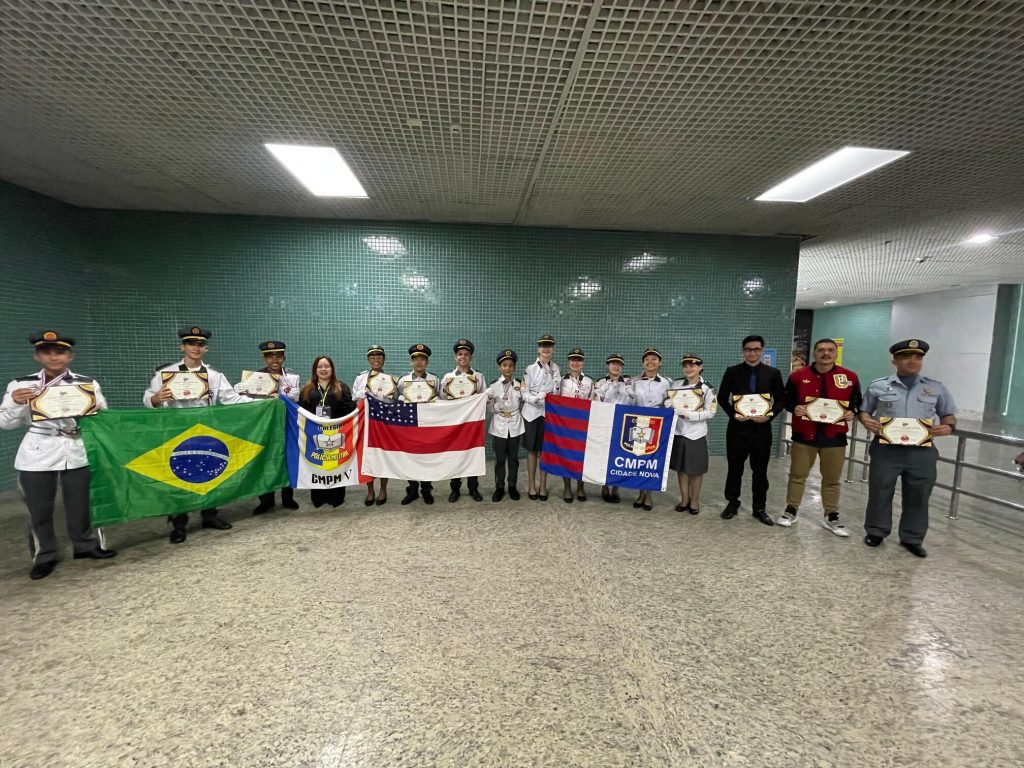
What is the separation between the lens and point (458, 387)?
4055 millimetres

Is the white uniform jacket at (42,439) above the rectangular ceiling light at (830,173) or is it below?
below

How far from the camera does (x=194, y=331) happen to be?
3387mm

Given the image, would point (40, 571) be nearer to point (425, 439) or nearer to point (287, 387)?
point (287, 387)

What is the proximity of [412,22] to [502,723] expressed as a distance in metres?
3.24

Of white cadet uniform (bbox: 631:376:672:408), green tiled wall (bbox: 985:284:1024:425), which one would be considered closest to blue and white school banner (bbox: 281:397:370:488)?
white cadet uniform (bbox: 631:376:672:408)

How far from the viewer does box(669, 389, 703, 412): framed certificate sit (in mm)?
3768

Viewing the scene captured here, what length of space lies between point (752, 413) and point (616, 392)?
1.18 meters

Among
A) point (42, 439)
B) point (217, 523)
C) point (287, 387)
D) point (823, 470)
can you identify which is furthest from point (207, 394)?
point (823, 470)

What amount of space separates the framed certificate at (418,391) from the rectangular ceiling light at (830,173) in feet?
12.7

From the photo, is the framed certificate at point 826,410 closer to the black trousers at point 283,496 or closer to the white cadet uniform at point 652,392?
the white cadet uniform at point 652,392

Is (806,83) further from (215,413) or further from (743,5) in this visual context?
(215,413)

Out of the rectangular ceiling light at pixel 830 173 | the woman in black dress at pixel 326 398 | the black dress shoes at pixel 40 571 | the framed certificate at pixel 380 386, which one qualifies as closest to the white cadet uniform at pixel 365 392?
the framed certificate at pixel 380 386

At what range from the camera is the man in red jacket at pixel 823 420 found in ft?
11.3

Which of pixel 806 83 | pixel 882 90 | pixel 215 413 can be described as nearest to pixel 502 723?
pixel 215 413
